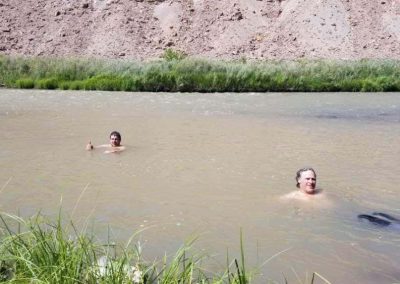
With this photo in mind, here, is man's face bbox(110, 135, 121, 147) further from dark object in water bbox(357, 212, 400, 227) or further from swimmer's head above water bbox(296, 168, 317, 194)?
dark object in water bbox(357, 212, 400, 227)

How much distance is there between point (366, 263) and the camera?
6156 millimetres

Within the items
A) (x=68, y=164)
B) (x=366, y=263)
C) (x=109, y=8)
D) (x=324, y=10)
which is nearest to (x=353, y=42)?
(x=324, y=10)

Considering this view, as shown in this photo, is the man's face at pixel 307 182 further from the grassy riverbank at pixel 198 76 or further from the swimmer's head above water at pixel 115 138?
the grassy riverbank at pixel 198 76

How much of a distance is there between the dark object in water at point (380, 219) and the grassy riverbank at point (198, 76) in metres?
20.1

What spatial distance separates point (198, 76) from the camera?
28.1 meters

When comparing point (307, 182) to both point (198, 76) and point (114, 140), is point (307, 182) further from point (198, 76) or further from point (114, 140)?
point (198, 76)

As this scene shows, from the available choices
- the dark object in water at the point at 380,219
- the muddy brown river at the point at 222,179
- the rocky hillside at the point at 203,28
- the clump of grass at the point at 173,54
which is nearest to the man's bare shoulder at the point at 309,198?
the muddy brown river at the point at 222,179

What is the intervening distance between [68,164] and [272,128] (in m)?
6.83

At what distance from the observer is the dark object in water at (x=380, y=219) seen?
745cm

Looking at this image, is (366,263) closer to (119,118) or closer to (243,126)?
(243,126)

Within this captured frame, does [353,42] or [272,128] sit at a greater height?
[353,42]

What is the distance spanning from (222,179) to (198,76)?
18.3m

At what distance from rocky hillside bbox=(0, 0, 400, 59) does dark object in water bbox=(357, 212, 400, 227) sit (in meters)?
37.5

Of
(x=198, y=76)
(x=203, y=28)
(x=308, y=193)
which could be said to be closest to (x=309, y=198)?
(x=308, y=193)
